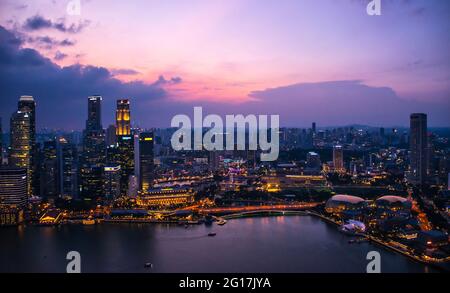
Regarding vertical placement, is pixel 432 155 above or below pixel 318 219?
above

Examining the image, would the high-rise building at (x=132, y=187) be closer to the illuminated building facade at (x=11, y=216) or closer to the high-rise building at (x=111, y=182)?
the high-rise building at (x=111, y=182)

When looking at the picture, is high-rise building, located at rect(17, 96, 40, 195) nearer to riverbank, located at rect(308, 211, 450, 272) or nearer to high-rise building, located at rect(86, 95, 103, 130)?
high-rise building, located at rect(86, 95, 103, 130)

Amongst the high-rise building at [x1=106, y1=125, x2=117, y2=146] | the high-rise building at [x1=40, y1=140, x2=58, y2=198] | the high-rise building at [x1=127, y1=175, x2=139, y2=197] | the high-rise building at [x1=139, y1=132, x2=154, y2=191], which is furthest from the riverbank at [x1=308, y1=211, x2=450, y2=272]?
the high-rise building at [x1=106, y1=125, x2=117, y2=146]

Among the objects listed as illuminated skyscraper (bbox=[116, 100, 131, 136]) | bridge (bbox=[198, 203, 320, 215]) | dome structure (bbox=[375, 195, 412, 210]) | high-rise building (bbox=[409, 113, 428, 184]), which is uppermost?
illuminated skyscraper (bbox=[116, 100, 131, 136])

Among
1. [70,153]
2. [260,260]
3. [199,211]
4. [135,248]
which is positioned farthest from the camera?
[70,153]

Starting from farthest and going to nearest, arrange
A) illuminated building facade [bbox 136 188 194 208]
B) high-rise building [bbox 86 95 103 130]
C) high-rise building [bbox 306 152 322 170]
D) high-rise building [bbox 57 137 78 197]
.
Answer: high-rise building [bbox 306 152 322 170], high-rise building [bbox 86 95 103 130], high-rise building [bbox 57 137 78 197], illuminated building facade [bbox 136 188 194 208]
